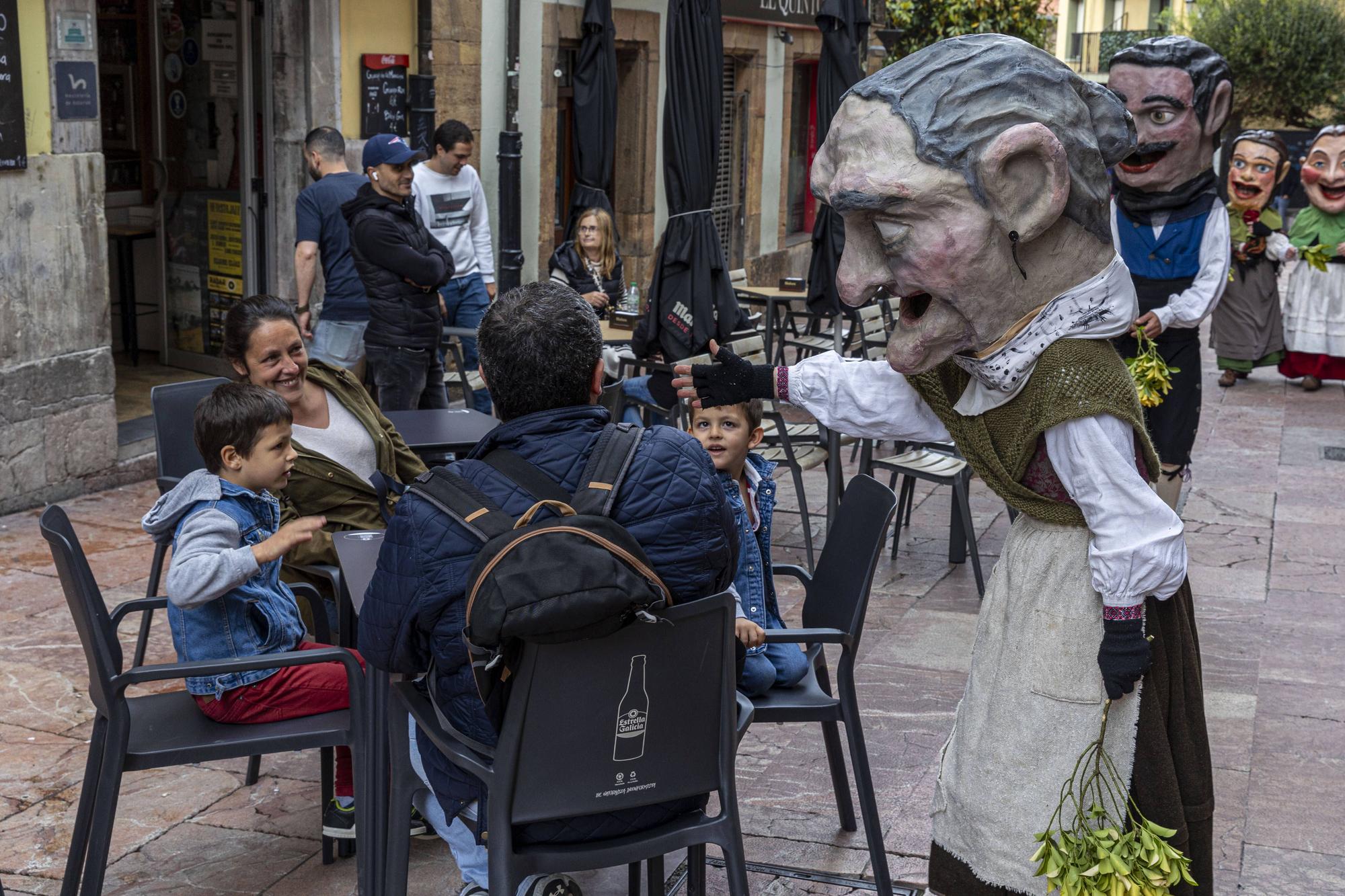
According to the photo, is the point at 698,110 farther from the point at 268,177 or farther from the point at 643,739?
the point at 643,739

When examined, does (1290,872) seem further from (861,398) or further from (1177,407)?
(1177,407)

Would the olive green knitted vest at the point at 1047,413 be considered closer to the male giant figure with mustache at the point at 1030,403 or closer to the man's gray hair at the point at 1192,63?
the male giant figure with mustache at the point at 1030,403

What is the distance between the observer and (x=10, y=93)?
270 inches

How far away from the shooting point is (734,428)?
4.24m

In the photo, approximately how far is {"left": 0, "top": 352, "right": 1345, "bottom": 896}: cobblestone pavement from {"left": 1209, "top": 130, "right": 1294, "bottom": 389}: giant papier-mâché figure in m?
4.43

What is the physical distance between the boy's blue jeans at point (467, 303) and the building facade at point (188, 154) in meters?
0.97

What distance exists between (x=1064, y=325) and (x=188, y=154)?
8039mm

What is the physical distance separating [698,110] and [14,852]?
15.0 ft

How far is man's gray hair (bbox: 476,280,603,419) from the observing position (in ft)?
9.24

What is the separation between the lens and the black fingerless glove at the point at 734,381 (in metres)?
3.18

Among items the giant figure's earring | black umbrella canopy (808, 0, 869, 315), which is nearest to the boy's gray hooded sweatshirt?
the giant figure's earring

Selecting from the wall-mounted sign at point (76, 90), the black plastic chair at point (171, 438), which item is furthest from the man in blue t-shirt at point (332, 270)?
the black plastic chair at point (171, 438)

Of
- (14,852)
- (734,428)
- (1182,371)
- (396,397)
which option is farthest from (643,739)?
(396,397)

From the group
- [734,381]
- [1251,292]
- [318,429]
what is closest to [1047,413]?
[734,381]
